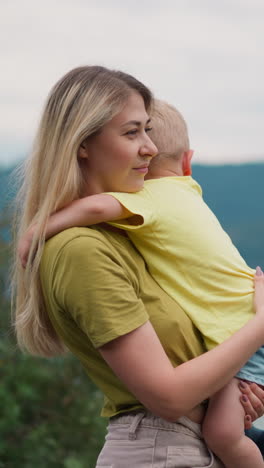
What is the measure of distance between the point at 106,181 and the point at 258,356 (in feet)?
2.08

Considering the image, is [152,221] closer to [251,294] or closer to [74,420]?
[251,294]

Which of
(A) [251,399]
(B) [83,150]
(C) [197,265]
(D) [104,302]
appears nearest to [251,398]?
(A) [251,399]

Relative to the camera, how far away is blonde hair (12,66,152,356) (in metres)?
2.46

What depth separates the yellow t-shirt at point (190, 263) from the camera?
246 centimetres

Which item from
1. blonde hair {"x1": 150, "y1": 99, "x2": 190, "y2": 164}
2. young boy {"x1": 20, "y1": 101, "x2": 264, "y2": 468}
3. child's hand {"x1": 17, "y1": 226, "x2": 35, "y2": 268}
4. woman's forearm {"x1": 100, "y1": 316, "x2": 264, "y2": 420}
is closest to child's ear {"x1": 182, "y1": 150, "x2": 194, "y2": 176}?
blonde hair {"x1": 150, "y1": 99, "x2": 190, "y2": 164}

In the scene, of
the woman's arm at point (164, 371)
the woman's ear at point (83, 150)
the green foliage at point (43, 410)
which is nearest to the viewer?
the woman's arm at point (164, 371)

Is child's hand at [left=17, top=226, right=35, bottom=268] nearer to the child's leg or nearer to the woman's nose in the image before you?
the woman's nose

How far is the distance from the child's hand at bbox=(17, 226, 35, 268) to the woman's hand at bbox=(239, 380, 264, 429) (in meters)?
0.68

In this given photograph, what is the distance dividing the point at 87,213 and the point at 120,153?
0.20m

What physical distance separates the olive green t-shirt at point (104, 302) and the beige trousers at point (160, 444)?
6 centimetres

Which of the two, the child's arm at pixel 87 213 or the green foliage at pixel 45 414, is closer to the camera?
the child's arm at pixel 87 213

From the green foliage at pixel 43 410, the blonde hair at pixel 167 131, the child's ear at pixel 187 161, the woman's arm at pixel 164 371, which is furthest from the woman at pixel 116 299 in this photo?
the green foliage at pixel 43 410

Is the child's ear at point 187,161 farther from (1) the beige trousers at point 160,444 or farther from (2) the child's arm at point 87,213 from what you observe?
(1) the beige trousers at point 160,444

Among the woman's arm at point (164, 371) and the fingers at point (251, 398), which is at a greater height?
the woman's arm at point (164, 371)
